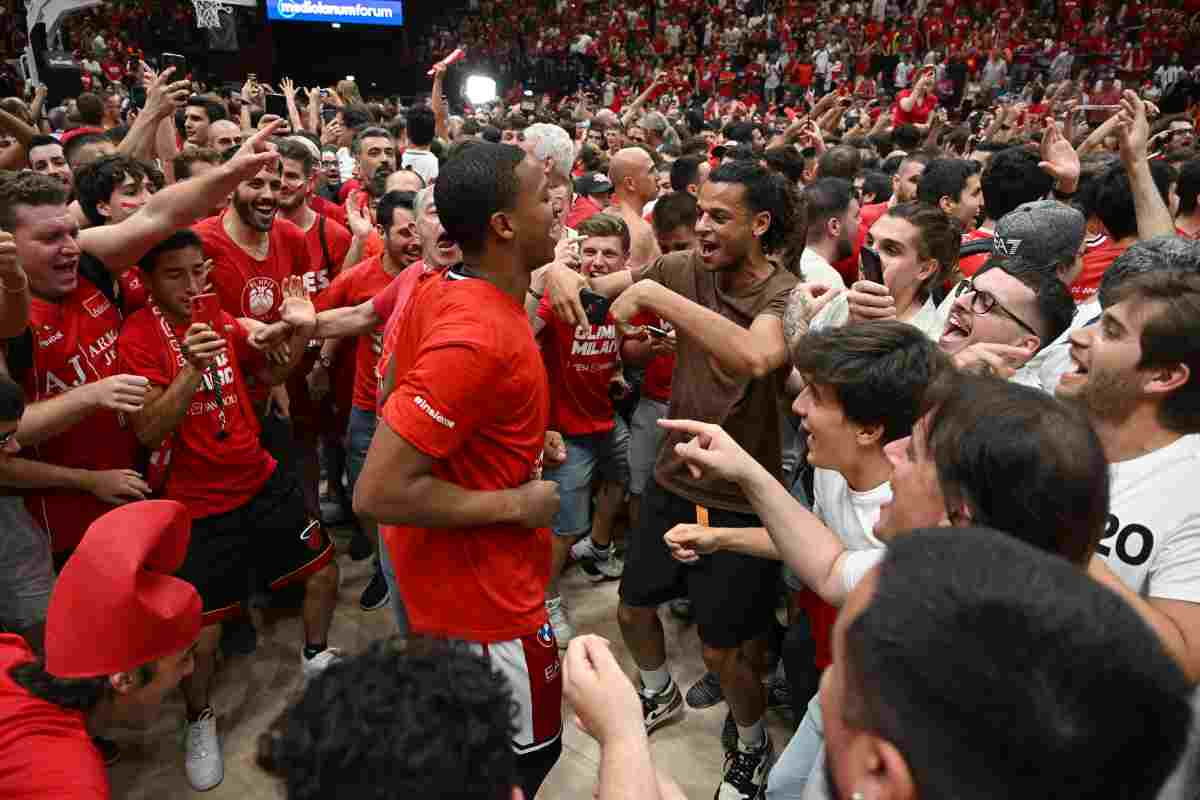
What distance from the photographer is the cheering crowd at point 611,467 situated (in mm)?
995

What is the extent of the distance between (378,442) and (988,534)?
4.49 feet

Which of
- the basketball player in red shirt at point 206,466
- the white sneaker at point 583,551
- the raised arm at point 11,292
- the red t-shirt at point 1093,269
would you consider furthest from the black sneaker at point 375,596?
the red t-shirt at point 1093,269

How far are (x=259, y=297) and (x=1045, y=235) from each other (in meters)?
3.47

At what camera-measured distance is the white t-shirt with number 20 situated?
1.75 meters

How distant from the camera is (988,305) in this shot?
8.92 feet

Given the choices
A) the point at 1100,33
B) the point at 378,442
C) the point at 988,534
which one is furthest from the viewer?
the point at 1100,33

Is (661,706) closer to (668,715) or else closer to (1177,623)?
(668,715)

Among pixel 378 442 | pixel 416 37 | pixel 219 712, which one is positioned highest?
pixel 378 442

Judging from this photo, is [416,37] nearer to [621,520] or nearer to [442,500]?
[621,520]

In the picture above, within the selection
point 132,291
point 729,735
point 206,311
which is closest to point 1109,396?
→ point 729,735

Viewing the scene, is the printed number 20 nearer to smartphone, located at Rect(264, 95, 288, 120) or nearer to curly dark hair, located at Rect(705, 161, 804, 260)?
curly dark hair, located at Rect(705, 161, 804, 260)

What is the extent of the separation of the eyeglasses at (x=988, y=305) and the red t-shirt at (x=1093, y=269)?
1232 mm

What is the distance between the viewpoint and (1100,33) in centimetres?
1872

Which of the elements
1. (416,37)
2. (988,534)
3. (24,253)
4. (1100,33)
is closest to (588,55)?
(416,37)
